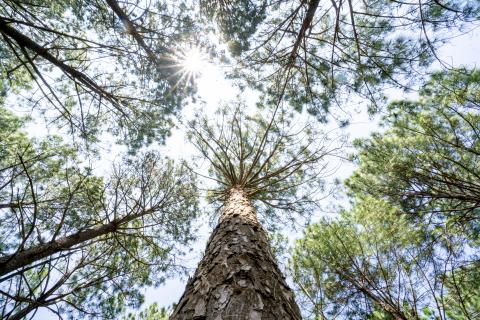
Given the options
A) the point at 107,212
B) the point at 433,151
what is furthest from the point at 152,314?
the point at 433,151

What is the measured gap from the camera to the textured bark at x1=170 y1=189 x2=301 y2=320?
63.3 inches

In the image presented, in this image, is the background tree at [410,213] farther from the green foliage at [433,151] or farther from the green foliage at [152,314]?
the green foliage at [152,314]

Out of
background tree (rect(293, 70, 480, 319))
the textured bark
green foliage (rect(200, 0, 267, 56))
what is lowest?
the textured bark

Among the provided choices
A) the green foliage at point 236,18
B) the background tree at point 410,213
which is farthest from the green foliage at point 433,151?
the green foliage at point 236,18

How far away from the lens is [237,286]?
183 cm

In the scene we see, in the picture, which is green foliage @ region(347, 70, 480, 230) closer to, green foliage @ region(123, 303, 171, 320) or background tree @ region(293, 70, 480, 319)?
background tree @ region(293, 70, 480, 319)

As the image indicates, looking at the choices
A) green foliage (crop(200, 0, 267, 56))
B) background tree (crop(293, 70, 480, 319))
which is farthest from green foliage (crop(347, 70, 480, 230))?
green foliage (crop(200, 0, 267, 56))

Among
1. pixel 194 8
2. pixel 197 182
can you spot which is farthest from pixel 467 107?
pixel 197 182

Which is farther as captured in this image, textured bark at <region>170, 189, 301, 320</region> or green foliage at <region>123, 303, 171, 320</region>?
green foliage at <region>123, 303, 171, 320</region>

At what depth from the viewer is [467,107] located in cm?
420

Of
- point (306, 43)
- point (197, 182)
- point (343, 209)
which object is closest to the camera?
point (306, 43)

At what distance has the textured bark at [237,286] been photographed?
5.27 feet

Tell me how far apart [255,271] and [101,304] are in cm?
449

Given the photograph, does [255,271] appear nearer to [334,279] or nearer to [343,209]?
[334,279]
